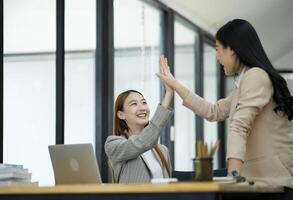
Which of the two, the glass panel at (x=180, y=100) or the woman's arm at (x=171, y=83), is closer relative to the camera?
the woman's arm at (x=171, y=83)

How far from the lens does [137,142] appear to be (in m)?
A: 3.16

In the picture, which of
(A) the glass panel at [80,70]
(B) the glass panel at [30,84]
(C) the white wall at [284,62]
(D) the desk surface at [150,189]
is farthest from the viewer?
(C) the white wall at [284,62]

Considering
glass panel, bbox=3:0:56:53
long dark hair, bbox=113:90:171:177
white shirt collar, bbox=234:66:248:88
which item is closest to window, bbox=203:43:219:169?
glass panel, bbox=3:0:56:53

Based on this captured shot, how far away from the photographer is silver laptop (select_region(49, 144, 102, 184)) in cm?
294

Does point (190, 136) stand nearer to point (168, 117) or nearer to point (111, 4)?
point (111, 4)

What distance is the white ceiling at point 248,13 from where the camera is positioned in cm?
718

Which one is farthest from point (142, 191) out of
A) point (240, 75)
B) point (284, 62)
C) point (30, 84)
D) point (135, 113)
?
point (284, 62)

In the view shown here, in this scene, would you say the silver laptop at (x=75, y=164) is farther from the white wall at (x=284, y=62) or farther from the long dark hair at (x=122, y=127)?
the white wall at (x=284, y=62)

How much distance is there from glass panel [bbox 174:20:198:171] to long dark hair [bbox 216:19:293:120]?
440 cm

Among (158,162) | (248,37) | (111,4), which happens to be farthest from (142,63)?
(248,37)

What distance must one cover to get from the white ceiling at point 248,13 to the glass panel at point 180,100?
202 millimetres

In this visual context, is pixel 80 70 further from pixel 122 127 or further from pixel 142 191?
pixel 142 191

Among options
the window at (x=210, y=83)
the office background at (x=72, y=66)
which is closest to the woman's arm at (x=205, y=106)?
the office background at (x=72, y=66)

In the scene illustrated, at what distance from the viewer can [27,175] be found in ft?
10.5
